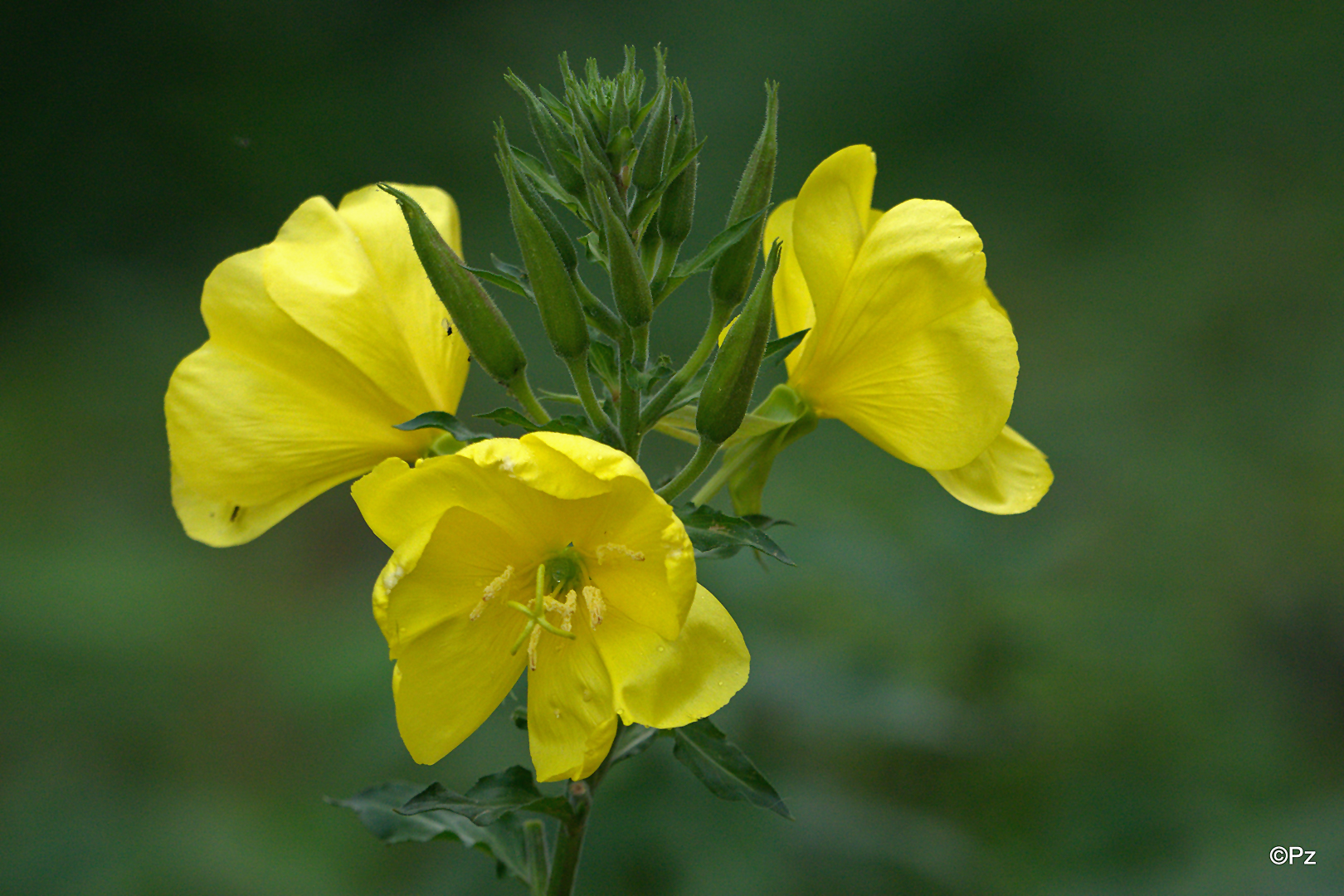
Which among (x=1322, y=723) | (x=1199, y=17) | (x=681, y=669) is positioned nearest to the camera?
(x=681, y=669)

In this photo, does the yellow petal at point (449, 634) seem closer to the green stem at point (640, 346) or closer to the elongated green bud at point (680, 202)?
the green stem at point (640, 346)

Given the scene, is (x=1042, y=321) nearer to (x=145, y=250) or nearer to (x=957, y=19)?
(x=957, y=19)

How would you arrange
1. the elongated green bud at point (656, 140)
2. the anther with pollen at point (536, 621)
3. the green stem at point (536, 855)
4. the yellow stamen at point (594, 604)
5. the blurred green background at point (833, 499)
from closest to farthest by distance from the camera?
the anther with pollen at point (536, 621), the yellow stamen at point (594, 604), the elongated green bud at point (656, 140), the green stem at point (536, 855), the blurred green background at point (833, 499)

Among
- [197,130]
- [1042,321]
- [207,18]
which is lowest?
[197,130]

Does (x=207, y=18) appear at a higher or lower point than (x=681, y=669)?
higher

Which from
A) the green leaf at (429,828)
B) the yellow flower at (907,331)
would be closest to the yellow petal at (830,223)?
the yellow flower at (907,331)

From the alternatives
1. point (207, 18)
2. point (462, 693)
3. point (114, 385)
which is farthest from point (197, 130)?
point (462, 693)

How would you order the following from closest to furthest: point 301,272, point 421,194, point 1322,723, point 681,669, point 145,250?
point 681,669, point 301,272, point 421,194, point 1322,723, point 145,250
